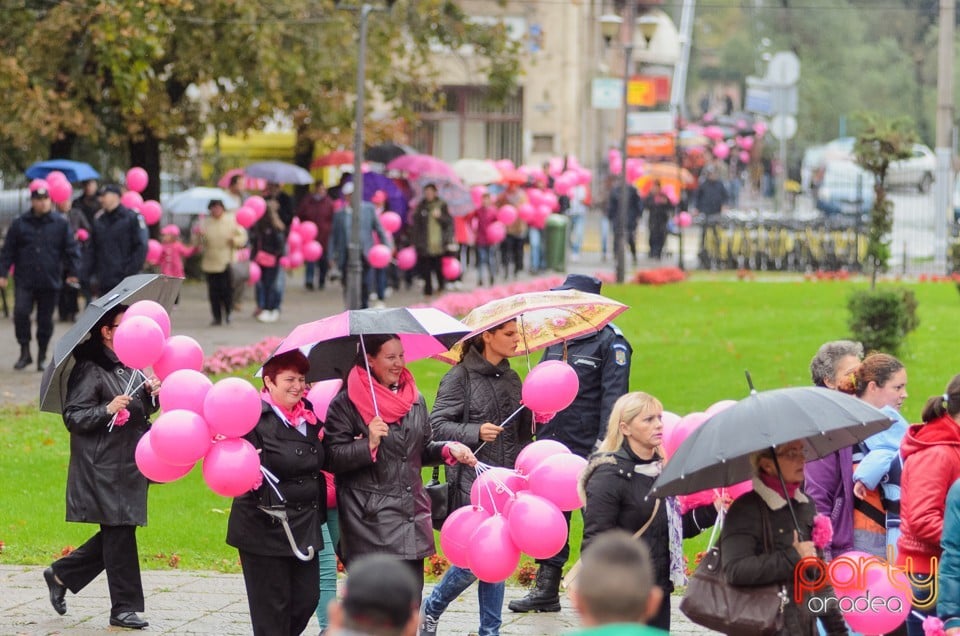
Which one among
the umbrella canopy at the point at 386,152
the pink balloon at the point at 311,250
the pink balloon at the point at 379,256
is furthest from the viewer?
the umbrella canopy at the point at 386,152

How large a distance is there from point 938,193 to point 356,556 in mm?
27720

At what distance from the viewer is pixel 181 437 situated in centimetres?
704

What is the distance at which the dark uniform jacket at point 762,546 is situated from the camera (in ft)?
19.7

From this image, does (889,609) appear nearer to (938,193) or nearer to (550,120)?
(938,193)

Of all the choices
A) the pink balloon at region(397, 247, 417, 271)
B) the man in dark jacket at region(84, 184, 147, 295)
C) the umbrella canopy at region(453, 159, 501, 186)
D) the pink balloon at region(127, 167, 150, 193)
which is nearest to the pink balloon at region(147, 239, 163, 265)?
the pink balloon at region(127, 167, 150, 193)

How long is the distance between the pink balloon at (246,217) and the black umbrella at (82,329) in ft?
47.7

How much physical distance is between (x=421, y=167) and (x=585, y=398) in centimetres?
2050

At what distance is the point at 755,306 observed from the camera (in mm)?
26203

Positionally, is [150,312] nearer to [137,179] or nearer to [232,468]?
[232,468]

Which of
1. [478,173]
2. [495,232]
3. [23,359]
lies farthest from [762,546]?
[478,173]

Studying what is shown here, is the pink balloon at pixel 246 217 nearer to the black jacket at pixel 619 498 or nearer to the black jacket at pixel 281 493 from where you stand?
the black jacket at pixel 281 493

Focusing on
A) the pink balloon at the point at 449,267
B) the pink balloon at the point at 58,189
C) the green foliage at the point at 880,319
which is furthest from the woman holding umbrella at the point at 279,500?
the pink balloon at the point at 449,267

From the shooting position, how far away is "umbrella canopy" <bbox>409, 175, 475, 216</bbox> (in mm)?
28266

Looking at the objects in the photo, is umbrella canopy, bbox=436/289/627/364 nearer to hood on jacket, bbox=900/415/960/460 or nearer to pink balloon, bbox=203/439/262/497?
pink balloon, bbox=203/439/262/497
